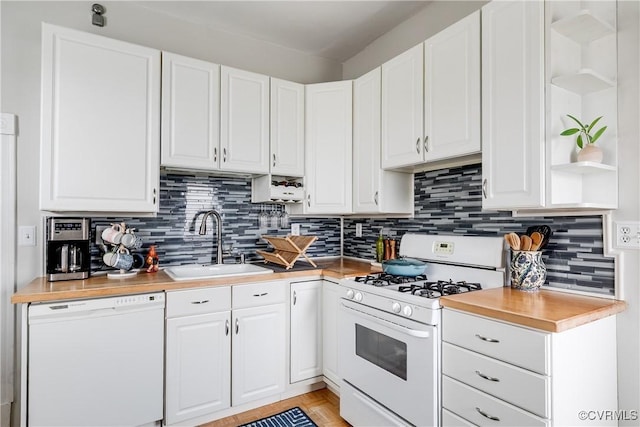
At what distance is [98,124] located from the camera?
2.07m

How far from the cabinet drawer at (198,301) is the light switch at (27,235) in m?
0.97

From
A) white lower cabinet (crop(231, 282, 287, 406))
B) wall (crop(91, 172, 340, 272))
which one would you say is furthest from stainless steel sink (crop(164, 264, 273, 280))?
white lower cabinet (crop(231, 282, 287, 406))

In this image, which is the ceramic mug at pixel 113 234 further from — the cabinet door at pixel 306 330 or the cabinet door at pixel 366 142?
the cabinet door at pixel 366 142

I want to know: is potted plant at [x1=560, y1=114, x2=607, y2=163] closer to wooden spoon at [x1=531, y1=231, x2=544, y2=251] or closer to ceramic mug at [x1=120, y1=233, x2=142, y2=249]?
wooden spoon at [x1=531, y1=231, x2=544, y2=251]

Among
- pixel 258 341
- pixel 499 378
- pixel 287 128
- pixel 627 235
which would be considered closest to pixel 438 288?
pixel 499 378

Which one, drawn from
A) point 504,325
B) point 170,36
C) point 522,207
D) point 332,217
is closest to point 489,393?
point 504,325

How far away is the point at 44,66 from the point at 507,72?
2467 millimetres

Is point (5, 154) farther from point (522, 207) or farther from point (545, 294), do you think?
point (545, 294)

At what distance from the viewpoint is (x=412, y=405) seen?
66.7 inches

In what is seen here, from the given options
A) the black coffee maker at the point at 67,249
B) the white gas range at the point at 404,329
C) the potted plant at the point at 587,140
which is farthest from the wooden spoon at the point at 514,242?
the black coffee maker at the point at 67,249

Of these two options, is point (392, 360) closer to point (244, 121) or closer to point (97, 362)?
point (97, 362)

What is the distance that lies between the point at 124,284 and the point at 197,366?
656 mm

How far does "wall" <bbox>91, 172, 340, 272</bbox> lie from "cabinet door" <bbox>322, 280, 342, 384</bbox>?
753 mm

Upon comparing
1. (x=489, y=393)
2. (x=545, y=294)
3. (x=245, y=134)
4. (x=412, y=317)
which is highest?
(x=245, y=134)
